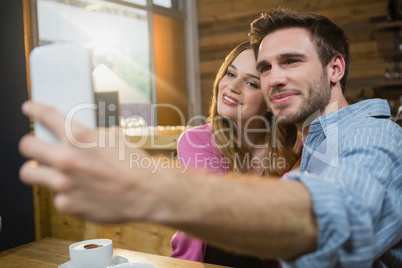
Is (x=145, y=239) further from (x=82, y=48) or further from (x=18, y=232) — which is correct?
(x=82, y=48)

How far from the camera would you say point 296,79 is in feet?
4.58

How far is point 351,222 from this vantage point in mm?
581

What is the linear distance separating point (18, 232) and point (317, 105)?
45.5 inches

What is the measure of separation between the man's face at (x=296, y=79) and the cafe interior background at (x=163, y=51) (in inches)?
41.3

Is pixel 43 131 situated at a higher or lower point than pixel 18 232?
higher

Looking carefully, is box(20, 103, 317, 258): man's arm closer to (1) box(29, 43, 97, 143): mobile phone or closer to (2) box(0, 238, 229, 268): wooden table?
(1) box(29, 43, 97, 143): mobile phone

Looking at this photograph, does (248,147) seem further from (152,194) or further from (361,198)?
(152,194)

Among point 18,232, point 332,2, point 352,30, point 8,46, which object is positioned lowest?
point 18,232

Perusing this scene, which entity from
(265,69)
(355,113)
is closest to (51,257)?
(355,113)

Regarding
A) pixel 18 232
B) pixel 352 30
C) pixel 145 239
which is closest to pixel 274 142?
pixel 145 239

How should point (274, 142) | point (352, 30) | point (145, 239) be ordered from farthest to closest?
1. point (352, 30)
2. point (145, 239)
3. point (274, 142)

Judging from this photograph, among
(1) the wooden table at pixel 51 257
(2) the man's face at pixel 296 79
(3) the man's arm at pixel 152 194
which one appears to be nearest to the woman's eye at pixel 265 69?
(2) the man's face at pixel 296 79

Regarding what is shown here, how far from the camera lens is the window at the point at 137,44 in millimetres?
4390

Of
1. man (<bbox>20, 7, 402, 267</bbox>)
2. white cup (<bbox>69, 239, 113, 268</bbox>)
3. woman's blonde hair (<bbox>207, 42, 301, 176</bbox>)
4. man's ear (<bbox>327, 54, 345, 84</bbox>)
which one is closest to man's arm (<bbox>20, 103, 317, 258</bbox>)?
man (<bbox>20, 7, 402, 267</bbox>)
